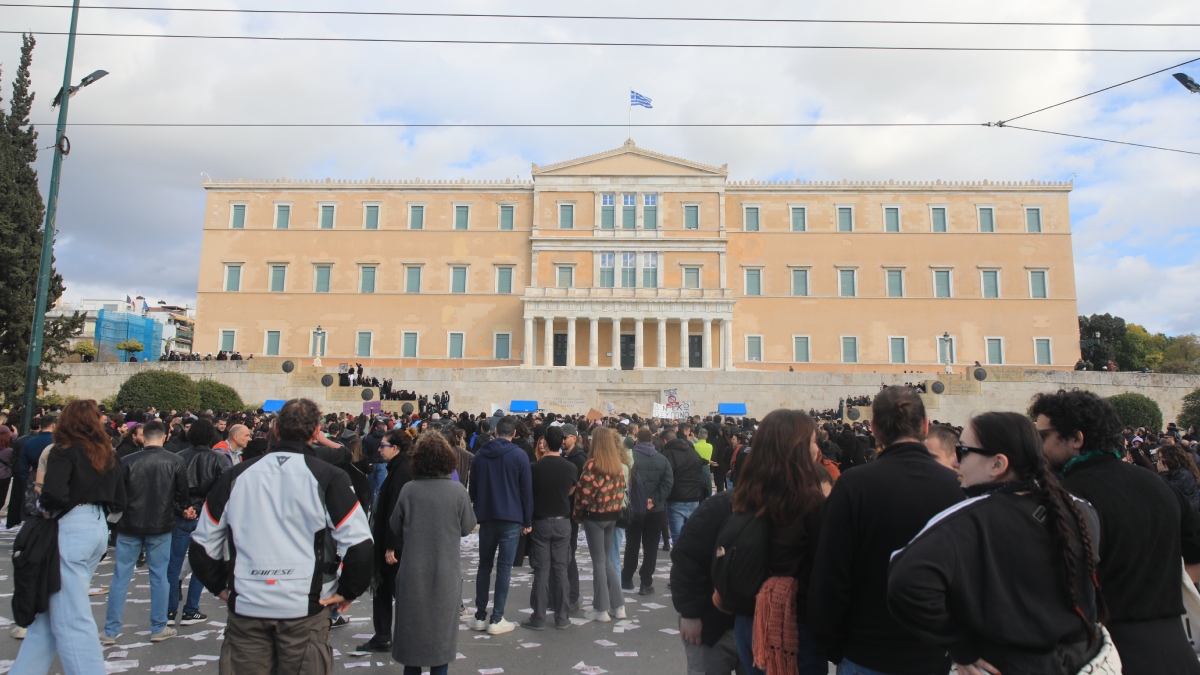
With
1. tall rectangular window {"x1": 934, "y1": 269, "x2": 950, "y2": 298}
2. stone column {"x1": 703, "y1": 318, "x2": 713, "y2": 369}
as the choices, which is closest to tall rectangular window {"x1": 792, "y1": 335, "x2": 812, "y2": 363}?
stone column {"x1": 703, "y1": 318, "x2": 713, "y2": 369}

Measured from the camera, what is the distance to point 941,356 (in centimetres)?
3938

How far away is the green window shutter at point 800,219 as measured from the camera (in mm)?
41125

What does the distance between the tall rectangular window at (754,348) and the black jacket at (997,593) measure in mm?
38255

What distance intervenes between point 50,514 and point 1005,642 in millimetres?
4729

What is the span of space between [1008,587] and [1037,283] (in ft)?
144

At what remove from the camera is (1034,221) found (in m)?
40.4

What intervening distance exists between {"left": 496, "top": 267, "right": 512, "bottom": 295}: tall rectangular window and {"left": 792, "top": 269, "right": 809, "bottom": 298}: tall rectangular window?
1547 centimetres

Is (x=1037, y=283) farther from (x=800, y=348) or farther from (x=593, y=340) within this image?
(x=593, y=340)

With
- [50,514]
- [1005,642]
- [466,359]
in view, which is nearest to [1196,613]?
[1005,642]

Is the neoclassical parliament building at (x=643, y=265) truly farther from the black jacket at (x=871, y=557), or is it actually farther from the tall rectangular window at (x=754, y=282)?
the black jacket at (x=871, y=557)

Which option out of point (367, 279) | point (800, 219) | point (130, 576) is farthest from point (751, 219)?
point (130, 576)

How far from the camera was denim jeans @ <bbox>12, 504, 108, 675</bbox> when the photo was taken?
13.2 feet

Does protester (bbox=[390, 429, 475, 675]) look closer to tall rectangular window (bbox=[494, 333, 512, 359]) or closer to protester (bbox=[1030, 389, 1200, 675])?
protester (bbox=[1030, 389, 1200, 675])

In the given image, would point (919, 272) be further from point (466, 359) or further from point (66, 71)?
point (66, 71)
